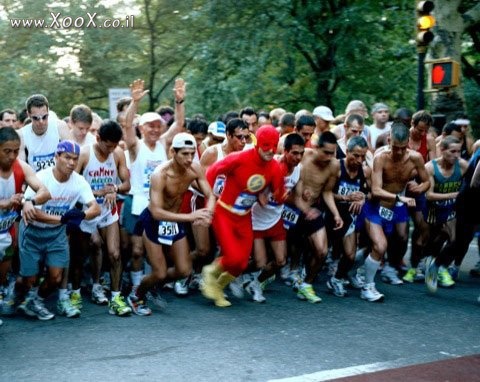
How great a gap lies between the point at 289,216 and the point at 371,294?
1206mm

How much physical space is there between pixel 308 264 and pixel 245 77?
940cm

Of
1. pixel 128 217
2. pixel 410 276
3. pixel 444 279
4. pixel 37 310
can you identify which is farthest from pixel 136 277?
pixel 444 279

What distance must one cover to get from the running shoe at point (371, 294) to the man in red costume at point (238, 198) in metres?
1.40

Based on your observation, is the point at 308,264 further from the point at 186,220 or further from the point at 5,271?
the point at 5,271

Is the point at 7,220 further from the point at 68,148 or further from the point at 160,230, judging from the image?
the point at 160,230

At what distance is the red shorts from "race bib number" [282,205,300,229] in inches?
5.9

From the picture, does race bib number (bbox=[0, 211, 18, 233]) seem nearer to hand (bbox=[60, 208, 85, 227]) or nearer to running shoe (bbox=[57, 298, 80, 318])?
hand (bbox=[60, 208, 85, 227])

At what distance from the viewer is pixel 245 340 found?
6141mm

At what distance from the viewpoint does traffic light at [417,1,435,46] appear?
37.6 feet

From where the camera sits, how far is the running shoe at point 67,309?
685cm

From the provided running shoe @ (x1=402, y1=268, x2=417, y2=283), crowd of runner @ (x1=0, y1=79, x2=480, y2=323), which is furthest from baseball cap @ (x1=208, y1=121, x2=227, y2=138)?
running shoe @ (x1=402, y1=268, x2=417, y2=283)

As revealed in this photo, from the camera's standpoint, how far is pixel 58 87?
20.9 m

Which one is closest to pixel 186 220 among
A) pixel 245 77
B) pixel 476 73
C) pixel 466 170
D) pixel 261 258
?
pixel 261 258

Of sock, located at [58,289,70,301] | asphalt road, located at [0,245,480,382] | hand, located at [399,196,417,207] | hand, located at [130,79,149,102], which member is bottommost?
asphalt road, located at [0,245,480,382]
